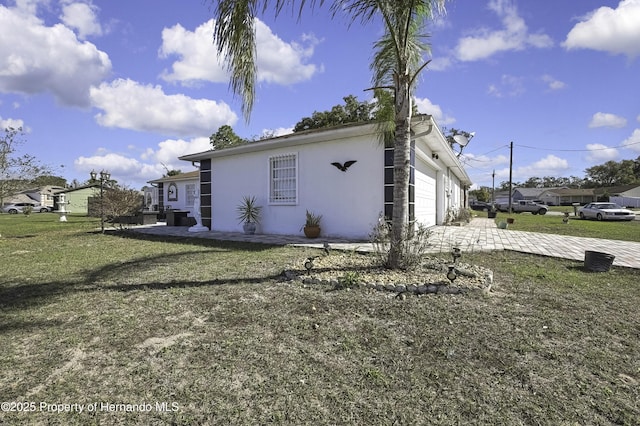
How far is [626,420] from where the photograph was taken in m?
1.82

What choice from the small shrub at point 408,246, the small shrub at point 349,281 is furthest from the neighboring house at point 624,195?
the small shrub at point 349,281

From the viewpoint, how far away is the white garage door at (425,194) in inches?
423

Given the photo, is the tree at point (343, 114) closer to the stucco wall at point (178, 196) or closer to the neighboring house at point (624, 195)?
the stucco wall at point (178, 196)

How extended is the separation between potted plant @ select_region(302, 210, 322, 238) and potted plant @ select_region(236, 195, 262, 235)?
2.11m

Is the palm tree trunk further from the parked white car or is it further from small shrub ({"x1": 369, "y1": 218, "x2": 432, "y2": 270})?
the parked white car

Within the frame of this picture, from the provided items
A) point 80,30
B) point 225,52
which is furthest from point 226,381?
point 80,30

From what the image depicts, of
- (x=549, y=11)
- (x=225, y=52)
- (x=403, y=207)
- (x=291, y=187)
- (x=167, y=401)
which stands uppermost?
(x=549, y=11)

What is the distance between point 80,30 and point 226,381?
390 inches

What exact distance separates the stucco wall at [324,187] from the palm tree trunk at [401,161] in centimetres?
385

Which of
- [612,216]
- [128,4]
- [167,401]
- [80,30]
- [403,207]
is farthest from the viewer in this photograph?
[612,216]

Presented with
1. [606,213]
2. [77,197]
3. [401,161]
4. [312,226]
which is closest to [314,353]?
[401,161]

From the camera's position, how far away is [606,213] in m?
23.1

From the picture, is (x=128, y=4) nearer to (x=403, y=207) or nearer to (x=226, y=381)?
(x=403, y=207)

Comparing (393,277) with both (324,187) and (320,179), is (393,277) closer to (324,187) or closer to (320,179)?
(324,187)
